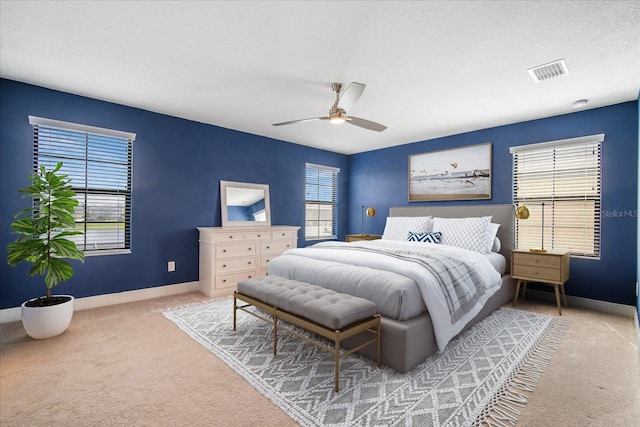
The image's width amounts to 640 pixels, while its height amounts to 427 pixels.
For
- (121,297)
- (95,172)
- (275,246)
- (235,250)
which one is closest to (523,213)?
(275,246)

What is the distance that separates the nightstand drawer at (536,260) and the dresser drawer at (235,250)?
3.59 metres

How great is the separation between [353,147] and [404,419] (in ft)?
16.6

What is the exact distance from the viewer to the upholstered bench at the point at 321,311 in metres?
2.01

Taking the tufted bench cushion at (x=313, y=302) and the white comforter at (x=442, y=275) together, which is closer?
the tufted bench cushion at (x=313, y=302)

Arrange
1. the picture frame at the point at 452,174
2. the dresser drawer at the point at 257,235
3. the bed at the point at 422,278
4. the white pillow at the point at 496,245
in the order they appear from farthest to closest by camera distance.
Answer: the picture frame at the point at 452,174 < the dresser drawer at the point at 257,235 < the white pillow at the point at 496,245 < the bed at the point at 422,278

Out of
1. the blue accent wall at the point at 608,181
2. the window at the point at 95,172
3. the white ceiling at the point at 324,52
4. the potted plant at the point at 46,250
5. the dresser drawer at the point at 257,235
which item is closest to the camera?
the white ceiling at the point at 324,52

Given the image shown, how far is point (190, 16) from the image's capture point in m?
2.08

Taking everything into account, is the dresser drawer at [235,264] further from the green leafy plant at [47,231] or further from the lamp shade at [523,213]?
the lamp shade at [523,213]

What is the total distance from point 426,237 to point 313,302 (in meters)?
2.66

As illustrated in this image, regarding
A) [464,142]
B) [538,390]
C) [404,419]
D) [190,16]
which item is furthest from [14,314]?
[464,142]

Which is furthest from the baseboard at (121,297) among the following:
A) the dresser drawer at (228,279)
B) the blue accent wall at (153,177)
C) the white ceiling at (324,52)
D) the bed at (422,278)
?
the white ceiling at (324,52)

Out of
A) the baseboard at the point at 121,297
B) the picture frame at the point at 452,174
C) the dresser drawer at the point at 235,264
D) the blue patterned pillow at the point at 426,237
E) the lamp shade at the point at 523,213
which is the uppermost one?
the picture frame at the point at 452,174

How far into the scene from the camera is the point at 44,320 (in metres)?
2.71

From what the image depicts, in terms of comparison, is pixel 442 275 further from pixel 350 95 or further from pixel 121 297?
pixel 121 297
